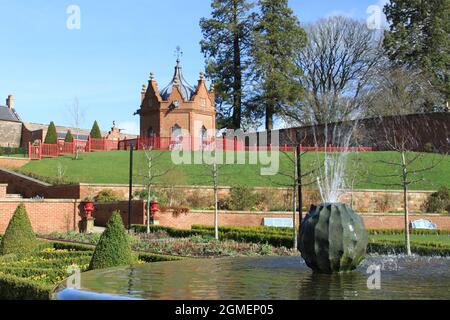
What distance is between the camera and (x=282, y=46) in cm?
4712

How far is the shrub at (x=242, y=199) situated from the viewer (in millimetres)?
27094

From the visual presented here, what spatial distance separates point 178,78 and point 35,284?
38.8 m

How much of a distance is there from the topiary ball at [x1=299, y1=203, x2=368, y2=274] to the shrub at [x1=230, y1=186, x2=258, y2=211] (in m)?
19.5

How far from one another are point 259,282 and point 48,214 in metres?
17.3

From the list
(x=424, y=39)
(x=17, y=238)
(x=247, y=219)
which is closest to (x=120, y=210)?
(x=247, y=219)

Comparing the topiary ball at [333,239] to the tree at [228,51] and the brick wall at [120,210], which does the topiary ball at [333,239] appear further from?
the tree at [228,51]

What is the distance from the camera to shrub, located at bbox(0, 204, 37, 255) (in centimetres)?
1391

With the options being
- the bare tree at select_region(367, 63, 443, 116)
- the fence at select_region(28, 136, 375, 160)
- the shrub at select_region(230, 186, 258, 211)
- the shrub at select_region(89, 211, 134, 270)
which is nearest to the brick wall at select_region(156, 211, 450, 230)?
the shrub at select_region(230, 186, 258, 211)

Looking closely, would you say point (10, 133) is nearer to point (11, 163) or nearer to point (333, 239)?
point (11, 163)

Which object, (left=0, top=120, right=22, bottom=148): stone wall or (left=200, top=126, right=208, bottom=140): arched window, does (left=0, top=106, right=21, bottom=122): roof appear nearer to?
(left=0, top=120, right=22, bottom=148): stone wall

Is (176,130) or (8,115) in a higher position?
(8,115)

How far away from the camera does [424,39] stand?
154 ft

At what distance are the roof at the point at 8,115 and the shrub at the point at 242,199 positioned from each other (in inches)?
1646
